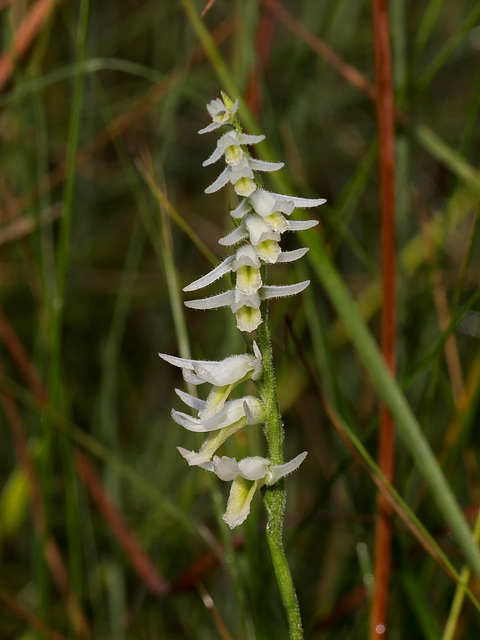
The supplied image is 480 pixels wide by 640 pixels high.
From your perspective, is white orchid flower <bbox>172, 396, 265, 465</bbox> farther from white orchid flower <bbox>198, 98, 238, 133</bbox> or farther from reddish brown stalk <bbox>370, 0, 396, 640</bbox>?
reddish brown stalk <bbox>370, 0, 396, 640</bbox>

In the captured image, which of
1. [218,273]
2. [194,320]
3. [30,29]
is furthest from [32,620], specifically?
[194,320]

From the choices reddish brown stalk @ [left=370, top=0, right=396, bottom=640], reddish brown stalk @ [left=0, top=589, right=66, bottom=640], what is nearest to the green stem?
reddish brown stalk @ [left=370, top=0, right=396, bottom=640]

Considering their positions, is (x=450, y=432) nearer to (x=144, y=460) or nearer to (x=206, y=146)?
(x=144, y=460)

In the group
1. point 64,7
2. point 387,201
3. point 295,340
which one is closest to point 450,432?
point 387,201

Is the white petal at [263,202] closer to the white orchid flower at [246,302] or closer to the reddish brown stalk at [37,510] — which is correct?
the white orchid flower at [246,302]

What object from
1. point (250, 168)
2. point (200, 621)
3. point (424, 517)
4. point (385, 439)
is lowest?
point (200, 621)

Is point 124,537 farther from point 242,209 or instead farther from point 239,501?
point 242,209

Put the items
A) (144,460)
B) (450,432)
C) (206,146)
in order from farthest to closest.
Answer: (206,146)
(144,460)
(450,432)

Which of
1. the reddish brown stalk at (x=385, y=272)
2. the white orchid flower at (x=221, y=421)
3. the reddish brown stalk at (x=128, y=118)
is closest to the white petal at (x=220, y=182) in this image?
the white orchid flower at (x=221, y=421)
